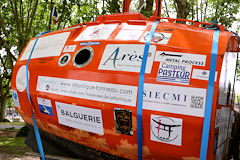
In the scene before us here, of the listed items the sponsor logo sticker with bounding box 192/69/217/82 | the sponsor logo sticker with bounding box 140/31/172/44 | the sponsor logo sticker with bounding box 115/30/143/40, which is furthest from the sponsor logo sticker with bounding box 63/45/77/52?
the sponsor logo sticker with bounding box 192/69/217/82

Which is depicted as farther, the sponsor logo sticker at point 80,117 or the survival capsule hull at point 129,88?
the sponsor logo sticker at point 80,117

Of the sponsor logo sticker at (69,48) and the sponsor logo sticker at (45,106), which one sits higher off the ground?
the sponsor logo sticker at (69,48)

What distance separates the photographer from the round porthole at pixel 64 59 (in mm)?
2163

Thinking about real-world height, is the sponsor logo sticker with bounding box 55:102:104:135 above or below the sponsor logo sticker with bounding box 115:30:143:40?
below

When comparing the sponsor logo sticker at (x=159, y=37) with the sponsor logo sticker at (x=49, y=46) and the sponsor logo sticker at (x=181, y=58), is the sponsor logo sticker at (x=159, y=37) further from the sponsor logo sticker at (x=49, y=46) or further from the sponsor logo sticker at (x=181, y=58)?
the sponsor logo sticker at (x=49, y=46)

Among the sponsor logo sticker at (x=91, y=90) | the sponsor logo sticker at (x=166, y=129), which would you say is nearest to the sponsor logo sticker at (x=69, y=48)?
the sponsor logo sticker at (x=91, y=90)

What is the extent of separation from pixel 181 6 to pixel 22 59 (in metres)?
3.88

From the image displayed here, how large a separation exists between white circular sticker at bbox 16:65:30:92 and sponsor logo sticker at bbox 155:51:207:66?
1.45 m

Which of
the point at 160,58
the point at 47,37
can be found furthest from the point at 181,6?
the point at 160,58

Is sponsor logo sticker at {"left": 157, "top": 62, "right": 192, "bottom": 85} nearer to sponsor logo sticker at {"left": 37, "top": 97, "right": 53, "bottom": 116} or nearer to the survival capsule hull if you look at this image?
the survival capsule hull

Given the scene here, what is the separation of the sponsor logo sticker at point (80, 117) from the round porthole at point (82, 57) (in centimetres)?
36

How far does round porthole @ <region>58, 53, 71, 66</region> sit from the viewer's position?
7.10 ft

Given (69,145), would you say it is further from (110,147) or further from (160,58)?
(160,58)

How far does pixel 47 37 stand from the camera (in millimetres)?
2646
